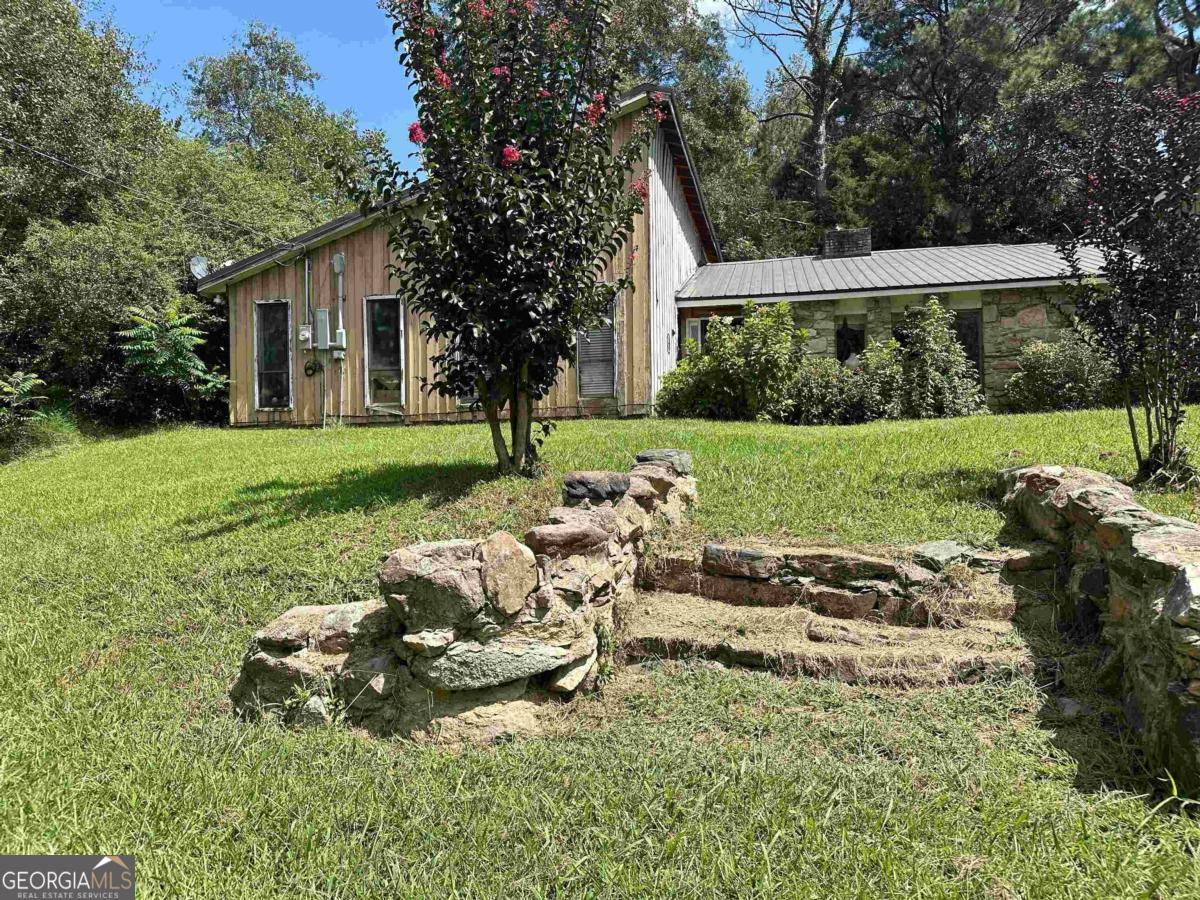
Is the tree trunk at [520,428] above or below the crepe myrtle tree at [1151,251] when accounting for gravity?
below

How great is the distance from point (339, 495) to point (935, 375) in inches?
384

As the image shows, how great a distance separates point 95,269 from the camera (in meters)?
14.5

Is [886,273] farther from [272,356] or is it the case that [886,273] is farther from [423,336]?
[272,356]

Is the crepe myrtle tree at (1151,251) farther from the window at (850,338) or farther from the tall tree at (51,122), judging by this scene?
the tall tree at (51,122)

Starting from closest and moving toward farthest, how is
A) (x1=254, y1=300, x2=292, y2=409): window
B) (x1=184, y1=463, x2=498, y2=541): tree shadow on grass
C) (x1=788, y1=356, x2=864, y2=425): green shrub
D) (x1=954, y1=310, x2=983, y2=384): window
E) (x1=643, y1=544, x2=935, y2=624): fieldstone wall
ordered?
(x1=643, y1=544, x2=935, y2=624): fieldstone wall < (x1=184, y1=463, x2=498, y2=541): tree shadow on grass < (x1=788, y1=356, x2=864, y2=425): green shrub < (x1=954, y1=310, x2=983, y2=384): window < (x1=254, y1=300, x2=292, y2=409): window

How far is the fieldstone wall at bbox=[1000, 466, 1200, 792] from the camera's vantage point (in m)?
2.33

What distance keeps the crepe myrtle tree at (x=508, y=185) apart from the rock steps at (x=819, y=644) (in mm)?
2561

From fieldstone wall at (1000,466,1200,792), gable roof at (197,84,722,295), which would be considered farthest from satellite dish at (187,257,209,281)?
fieldstone wall at (1000,466,1200,792)

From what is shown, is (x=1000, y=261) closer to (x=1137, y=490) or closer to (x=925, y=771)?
(x=1137, y=490)

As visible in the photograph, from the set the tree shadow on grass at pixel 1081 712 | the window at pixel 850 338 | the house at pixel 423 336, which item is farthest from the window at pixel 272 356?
the tree shadow on grass at pixel 1081 712

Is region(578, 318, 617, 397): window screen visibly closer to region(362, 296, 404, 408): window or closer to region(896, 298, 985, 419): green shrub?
region(362, 296, 404, 408): window

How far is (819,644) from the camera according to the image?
3.63m

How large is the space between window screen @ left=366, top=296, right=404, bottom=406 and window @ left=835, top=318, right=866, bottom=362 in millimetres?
8335

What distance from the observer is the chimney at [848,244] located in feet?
→ 58.4
